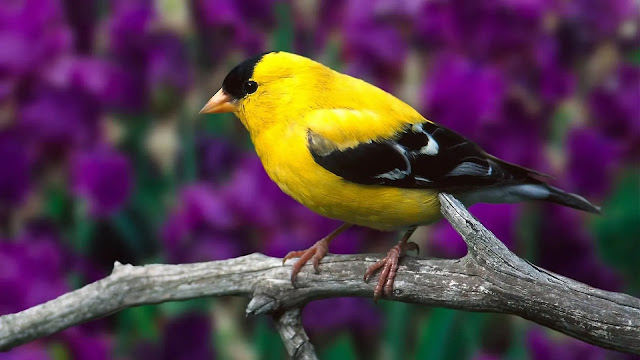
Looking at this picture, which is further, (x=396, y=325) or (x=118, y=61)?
(x=118, y=61)

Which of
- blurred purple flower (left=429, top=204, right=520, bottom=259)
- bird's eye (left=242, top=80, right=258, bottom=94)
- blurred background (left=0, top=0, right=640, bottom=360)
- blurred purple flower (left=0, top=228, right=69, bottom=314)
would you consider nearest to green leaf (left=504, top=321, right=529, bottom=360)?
blurred background (left=0, top=0, right=640, bottom=360)

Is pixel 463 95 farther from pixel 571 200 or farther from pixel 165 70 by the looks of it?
pixel 165 70

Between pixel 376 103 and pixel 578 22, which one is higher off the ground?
pixel 578 22

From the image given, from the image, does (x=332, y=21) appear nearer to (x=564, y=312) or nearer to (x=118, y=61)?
(x=118, y=61)

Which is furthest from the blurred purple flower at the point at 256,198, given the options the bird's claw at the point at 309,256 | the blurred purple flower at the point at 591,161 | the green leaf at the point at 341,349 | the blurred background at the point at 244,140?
the blurred purple flower at the point at 591,161

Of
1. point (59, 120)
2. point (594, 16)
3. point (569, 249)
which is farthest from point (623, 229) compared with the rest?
point (59, 120)

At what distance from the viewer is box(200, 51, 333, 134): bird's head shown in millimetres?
1053

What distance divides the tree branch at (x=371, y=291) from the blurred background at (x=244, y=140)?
0.17 meters

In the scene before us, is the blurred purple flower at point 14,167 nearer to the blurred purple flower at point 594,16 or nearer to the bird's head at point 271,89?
the bird's head at point 271,89

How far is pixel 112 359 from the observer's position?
1.34 meters

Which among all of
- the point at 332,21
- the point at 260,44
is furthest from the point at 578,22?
the point at 260,44

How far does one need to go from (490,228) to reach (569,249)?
6.0 inches

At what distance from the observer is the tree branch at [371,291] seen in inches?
34.8

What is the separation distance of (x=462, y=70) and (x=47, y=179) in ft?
2.18
